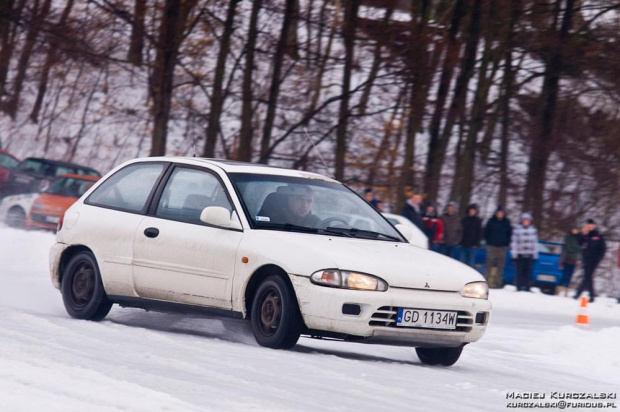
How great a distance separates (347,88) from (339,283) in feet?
67.8

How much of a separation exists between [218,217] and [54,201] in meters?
19.9

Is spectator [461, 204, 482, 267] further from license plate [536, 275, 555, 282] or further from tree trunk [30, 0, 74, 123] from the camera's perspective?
tree trunk [30, 0, 74, 123]

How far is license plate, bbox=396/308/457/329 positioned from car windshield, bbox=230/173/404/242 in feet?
3.20

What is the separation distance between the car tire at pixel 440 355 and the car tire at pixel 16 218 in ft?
65.5

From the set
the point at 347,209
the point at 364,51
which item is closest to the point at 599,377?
the point at 347,209

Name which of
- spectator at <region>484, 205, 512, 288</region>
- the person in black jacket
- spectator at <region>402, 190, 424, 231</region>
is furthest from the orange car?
the person in black jacket

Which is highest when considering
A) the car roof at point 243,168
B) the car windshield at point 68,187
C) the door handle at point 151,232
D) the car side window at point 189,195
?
the car roof at point 243,168

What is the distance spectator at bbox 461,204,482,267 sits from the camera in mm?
22969

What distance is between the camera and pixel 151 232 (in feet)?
29.5

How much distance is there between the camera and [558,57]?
27578mm

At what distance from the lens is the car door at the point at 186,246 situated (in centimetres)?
841

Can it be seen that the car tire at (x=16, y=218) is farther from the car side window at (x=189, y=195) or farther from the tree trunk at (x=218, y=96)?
the car side window at (x=189, y=195)

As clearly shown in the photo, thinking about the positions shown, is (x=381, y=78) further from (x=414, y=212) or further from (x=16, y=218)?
(x=16, y=218)

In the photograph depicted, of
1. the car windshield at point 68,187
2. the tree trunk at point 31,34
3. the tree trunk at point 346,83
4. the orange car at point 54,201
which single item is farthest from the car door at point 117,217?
the car windshield at point 68,187
